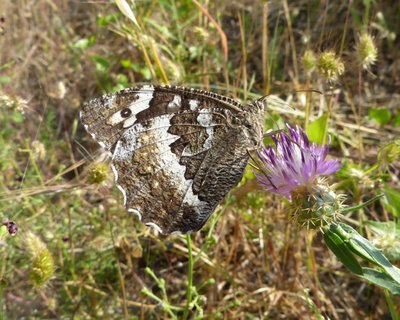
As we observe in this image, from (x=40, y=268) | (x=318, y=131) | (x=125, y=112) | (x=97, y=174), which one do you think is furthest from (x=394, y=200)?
Answer: (x=40, y=268)

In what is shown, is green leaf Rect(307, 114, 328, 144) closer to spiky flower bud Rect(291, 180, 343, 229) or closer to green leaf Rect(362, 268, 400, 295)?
spiky flower bud Rect(291, 180, 343, 229)

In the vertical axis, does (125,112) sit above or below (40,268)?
above

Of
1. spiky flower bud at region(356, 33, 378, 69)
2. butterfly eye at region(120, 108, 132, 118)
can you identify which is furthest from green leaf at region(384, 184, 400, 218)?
butterfly eye at region(120, 108, 132, 118)

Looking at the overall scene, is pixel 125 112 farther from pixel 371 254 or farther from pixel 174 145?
pixel 371 254

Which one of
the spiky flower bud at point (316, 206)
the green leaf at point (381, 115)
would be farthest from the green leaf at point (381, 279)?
the green leaf at point (381, 115)

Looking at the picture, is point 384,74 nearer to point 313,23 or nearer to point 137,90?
point 313,23

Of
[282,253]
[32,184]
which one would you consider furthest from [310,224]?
[32,184]
